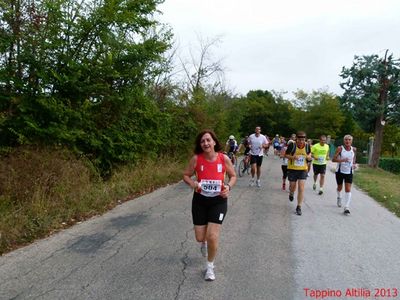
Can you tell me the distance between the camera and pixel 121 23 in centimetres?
1063

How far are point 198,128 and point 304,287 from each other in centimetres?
1522

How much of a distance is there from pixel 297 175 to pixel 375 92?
20.0m

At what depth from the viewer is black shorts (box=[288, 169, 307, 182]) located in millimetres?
9438

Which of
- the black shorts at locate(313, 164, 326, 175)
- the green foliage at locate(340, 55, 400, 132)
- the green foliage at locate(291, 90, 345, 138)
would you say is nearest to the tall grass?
the black shorts at locate(313, 164, 326, 175)

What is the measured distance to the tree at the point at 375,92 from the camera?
26875 millimetres

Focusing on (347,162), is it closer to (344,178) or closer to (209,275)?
(344,178)

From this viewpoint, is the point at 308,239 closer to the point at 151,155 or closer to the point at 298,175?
the point at 298,175

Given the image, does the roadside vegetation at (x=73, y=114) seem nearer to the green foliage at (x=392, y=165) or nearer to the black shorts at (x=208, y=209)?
the black shorts at (x=208, y=209)

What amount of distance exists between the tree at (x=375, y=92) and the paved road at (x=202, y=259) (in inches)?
760

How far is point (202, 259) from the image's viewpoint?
575 centimetres

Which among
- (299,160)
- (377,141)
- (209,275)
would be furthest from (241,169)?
(377,141)

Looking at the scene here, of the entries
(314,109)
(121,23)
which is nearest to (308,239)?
(121,23)

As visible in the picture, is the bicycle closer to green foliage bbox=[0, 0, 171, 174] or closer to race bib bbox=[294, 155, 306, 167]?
green foliage bbox=[0, 0, 171, 174]

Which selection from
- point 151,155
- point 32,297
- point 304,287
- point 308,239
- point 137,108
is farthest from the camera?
point 151,155
